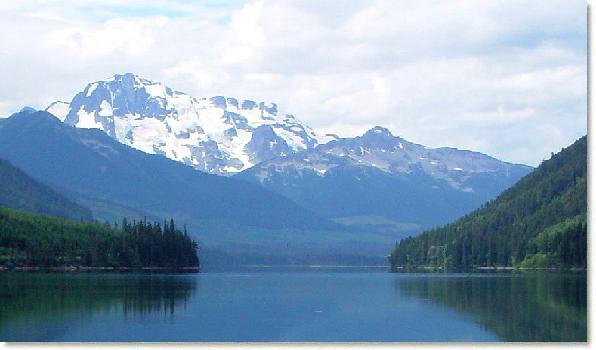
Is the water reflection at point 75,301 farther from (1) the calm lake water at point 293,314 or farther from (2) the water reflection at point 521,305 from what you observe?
(2) the water reflection at point 521,305

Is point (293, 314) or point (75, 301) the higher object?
point (75, 301)

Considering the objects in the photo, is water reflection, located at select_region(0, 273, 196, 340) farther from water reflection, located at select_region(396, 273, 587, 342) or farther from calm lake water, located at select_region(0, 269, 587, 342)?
water reflection, located at select_region(396, 273, 587, 342)

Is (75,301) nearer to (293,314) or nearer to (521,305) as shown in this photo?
(293,314)

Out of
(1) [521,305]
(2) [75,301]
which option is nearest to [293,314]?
(1) [521,305]

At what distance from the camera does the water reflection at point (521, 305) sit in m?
102

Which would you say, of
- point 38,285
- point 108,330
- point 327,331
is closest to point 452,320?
point 327,331

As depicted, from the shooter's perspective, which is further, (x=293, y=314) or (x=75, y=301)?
(x=75, y=301)

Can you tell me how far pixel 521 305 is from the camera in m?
132

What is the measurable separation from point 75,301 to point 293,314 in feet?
93.8

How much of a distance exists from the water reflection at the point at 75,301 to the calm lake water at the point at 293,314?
13 cm

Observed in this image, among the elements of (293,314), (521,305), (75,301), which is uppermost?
(521,305)

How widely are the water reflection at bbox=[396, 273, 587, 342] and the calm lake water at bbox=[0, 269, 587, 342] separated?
14 centimetres

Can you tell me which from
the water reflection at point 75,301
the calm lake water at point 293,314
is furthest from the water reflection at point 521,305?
the water reflection at point 75,301

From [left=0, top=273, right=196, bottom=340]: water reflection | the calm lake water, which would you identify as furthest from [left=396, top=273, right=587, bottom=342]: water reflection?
[left=0, top=273, right=196, bottom=340]: water reflection
